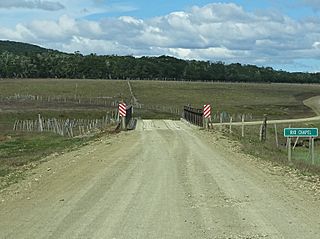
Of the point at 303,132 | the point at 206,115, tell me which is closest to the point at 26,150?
the point at 206,115

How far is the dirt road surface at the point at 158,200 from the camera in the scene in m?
9.14

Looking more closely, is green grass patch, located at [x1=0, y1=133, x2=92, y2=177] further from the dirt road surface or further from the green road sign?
the green road sign

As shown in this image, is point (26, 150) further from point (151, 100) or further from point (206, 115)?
point (151, 100)

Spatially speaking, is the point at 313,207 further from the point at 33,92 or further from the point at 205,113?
the point at 33,92

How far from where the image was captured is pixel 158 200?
11656 millimetres

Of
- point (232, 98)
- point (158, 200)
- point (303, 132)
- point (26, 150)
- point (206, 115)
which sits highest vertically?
point (303, 132)

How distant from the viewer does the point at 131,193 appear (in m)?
12.5

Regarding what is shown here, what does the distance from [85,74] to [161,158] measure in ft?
575

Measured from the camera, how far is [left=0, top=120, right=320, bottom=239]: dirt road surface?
30.0 feet

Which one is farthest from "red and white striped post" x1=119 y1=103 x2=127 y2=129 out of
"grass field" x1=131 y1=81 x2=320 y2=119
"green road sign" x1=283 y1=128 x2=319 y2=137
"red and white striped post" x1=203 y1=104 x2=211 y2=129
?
"grass field" x1=131 y1=81 x2=320 y2=119

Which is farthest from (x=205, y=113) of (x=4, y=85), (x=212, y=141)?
(x=4, y=85)

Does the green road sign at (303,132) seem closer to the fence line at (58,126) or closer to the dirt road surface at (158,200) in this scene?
the dirt road surface at (158,200)

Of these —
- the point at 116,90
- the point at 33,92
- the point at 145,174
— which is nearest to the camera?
the point at 145,174

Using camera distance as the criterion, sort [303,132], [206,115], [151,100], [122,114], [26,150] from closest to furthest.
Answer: [303,132] → [26,150] → [122,114] → [206,115] → [151,100]
